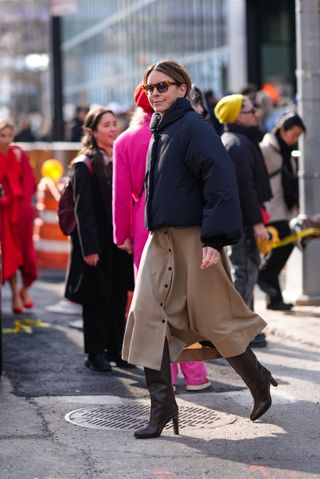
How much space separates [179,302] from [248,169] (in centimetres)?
255

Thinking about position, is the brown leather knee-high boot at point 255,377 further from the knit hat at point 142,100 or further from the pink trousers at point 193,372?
the knit hat at point 142,100

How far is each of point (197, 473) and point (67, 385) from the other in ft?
7.62

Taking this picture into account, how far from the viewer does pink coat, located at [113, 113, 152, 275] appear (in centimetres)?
702

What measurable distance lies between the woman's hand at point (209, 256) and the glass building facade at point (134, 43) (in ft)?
68.4

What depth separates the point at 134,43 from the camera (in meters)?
42.1

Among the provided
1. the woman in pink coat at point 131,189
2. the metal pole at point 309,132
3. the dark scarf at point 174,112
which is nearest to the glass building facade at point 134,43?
the metal pole at point 309,132

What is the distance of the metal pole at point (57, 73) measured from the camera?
17.1m

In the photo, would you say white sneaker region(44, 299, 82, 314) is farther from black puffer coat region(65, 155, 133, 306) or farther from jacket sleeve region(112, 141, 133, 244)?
jacket sleeve region(112, 141, 133, 244)

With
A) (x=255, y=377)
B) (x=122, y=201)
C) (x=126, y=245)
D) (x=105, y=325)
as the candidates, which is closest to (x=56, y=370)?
(x=105, y=325)

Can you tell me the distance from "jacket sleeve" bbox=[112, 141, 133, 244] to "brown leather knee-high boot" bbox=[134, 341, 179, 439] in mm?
1116

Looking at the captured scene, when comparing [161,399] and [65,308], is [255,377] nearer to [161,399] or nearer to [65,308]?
[161,399]

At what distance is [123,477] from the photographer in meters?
5.41

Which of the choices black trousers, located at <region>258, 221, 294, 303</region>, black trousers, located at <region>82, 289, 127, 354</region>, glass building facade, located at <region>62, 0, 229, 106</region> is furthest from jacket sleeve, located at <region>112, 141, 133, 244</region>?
glass building facade, located at <region>62, 0, 229, 106</region>

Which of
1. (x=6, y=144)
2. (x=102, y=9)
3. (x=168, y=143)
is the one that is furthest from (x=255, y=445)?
(x=102, y=9)
